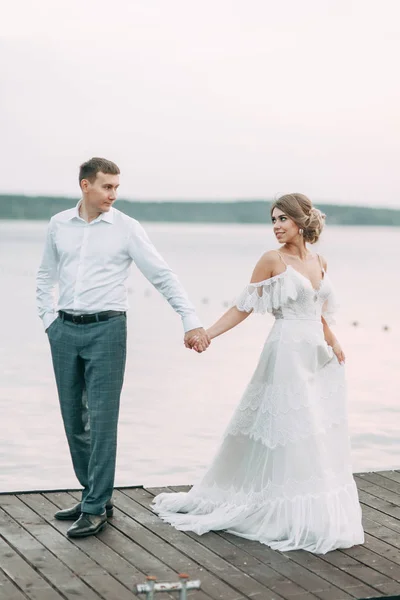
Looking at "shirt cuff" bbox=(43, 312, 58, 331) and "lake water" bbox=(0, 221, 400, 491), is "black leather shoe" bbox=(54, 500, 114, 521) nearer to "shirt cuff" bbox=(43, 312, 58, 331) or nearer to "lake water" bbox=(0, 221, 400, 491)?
"shirt cuff" bbox=(43, 312, 58, 331)

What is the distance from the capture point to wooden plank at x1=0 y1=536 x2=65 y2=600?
4.36 meters

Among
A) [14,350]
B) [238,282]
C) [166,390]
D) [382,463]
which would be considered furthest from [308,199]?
[238,282]

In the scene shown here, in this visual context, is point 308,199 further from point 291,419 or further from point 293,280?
point 291,419

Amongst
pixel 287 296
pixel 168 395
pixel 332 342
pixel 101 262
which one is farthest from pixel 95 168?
pixel 168 395

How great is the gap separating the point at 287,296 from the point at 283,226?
13.7 inches

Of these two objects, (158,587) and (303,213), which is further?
(303,213)

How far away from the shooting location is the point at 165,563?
477cm

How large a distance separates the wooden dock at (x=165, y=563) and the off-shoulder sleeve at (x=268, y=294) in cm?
114

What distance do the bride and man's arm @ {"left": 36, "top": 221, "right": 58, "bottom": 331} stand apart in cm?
76

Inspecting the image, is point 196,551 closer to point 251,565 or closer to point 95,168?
point 251,565

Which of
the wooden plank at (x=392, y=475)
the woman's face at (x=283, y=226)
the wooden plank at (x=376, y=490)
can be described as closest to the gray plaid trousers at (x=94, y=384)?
the woman's face at (x=283, y=226)

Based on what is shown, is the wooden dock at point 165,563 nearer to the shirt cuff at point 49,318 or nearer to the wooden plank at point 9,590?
the wooden plank at point 9,590

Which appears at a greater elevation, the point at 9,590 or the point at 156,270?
the point at 156,270

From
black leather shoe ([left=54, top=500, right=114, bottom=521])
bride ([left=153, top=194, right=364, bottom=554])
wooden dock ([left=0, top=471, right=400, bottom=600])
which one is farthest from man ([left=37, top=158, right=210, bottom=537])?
bride ([left=153, top=194, right=364, bottom=554])
